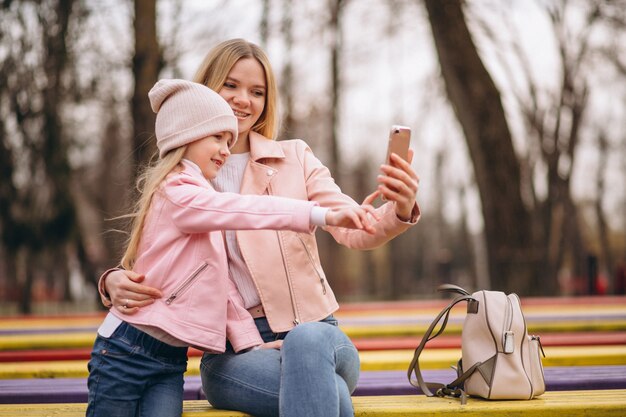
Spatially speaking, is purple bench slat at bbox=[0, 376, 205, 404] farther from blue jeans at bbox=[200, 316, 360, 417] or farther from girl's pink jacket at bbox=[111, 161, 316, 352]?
girl's pink jacket at bbox=[111, 161, 316, 352]

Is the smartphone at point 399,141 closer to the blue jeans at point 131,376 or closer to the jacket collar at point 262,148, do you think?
the jacket collar at point 262,148

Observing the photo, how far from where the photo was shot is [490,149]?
25.5 feet

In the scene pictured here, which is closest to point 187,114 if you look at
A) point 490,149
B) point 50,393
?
point 50,393

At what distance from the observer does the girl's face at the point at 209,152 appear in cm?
271

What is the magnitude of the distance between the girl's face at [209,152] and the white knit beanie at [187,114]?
1.4 inches

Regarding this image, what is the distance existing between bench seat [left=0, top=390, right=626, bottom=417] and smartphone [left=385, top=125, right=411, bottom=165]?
32.7 inches

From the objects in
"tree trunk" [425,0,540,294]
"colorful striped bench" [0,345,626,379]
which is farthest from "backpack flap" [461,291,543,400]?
"tree trunk" [425,0,540,294]

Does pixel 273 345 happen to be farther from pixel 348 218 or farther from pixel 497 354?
pixel 497 354

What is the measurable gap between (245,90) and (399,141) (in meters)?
0.80

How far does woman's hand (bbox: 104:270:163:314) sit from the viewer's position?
2504 mm

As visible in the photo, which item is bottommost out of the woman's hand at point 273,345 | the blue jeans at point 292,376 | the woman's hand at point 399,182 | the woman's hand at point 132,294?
the blue jeans at point 292,376

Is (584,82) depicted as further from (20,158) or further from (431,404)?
(431,404)

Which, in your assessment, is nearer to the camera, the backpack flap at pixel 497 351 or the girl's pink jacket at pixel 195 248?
the girl's pink jacket at pixel 195 248

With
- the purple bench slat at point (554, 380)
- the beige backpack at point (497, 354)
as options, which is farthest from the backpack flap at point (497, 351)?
the purple bench slat at point (554, 380)
